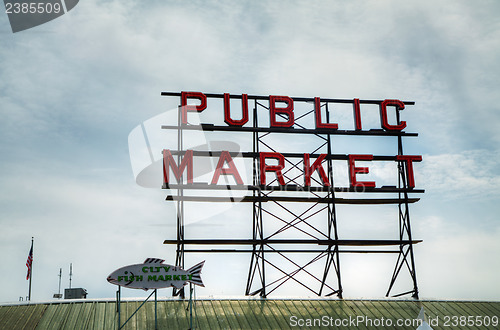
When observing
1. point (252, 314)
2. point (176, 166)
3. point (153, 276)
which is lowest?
point (252, 314)

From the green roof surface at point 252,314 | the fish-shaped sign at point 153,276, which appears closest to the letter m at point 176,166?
the fish-shaped sign at point 153,276

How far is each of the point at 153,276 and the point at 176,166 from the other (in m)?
7.48

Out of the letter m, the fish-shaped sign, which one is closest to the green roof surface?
the fish-shaped sign

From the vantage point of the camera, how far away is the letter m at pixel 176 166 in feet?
116

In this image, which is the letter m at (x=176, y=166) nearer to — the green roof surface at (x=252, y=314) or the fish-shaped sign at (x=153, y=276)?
the fish-shaped sign at (x=153, y=276)

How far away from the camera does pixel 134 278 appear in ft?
97.9

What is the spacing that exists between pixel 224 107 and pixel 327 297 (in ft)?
40.0

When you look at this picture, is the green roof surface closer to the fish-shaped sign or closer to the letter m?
the fish-shaped sign

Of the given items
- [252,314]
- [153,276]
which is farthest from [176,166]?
[252,314]

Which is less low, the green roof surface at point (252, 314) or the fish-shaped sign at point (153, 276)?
the fish-shaped sign at point (153, 276)

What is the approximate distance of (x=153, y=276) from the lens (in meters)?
30.2

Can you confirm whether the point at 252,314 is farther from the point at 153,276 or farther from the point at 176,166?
the point at 176,166

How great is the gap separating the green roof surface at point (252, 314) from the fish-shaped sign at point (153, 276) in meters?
1.96

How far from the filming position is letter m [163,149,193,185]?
116 ft
